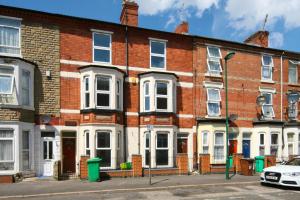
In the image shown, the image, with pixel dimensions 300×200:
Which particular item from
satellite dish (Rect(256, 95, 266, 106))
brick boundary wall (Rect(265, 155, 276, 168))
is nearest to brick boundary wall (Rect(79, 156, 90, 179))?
brick boundary wall (Rect(265, 155, 276, 168))

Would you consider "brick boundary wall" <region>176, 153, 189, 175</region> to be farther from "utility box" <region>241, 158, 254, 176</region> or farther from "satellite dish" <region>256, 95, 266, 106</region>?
"satellite dish" <region>256, 95, 266, 106</region>

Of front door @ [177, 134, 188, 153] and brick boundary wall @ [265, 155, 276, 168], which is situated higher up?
front door @ [177, 134, 188, 153]

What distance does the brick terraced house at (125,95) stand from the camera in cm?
1703

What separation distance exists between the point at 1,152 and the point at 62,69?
18.3 feet

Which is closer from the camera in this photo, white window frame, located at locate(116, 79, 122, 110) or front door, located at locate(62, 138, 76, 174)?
front door, located at locate(62, 138, 76, 174)

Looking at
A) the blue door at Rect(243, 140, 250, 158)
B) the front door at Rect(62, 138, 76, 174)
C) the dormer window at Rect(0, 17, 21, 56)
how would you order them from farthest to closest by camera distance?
1. the blue door at Rect(243, 140, 250, 158)
2. the front door at Rect(62, 138, 76, 174)
3. the dormer window at Rect(0, 17, 21, 56)

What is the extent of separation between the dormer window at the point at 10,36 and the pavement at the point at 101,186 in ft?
23.2

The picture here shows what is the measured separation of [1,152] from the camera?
16.0 meters

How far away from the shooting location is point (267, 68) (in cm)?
2427

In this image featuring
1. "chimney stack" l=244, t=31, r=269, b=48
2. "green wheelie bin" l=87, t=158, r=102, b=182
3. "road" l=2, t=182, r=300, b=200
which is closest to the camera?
"road" l=2, t=182, r=300, b=200

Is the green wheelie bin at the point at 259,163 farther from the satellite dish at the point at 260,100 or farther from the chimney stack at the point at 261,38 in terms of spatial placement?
the chimney stack at the point at 261,38

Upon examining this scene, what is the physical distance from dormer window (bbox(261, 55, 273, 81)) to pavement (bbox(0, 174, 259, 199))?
10.0 meters

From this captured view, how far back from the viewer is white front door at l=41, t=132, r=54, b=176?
57.3 ft

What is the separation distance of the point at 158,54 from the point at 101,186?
9977 millimetres
